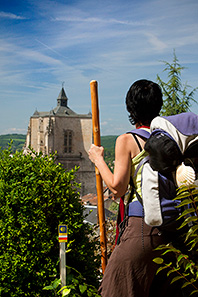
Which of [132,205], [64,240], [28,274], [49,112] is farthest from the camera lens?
[49,112]

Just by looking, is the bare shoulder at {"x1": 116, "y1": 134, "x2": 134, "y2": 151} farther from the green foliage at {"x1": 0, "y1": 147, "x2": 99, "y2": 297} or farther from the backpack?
the green foliage at {"x1": 0, "y1": 147, "x2": 99, "y2": 297}

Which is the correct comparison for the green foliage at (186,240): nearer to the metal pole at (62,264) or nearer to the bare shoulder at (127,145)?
the bare shoulder at (127,145)

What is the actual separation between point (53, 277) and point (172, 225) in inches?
55.1

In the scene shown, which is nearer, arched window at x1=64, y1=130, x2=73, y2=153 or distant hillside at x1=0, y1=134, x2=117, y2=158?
arched window at x1=64, y1=130, x2=73, y2=153

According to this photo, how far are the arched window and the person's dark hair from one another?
72636mm

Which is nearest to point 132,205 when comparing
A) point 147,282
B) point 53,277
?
point 147,282

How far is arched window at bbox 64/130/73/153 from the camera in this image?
2948 inches

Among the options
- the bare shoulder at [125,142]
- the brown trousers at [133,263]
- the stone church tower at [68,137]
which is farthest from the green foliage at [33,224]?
the stone church tower at [68,137]

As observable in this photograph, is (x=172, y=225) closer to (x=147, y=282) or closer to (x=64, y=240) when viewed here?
(x=147, y=282)

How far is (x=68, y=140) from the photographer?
247 feet

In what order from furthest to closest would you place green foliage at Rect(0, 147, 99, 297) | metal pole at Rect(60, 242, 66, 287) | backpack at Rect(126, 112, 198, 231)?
1. green foliage at Rect(0, 147, 99, 297)
2. metal pole at Rect(60, 242, 66, 287)
3. backpack at Rect(126, 112, 198, 231)

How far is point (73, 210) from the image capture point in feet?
10.1

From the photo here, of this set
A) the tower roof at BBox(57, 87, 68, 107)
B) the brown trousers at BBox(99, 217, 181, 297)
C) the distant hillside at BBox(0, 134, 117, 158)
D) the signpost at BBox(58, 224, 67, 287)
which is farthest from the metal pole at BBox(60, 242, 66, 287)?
the distant hillside at BBox(0, 134, 117, 158)

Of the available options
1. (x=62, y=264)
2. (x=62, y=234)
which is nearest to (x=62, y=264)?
(x=62, y=264)
